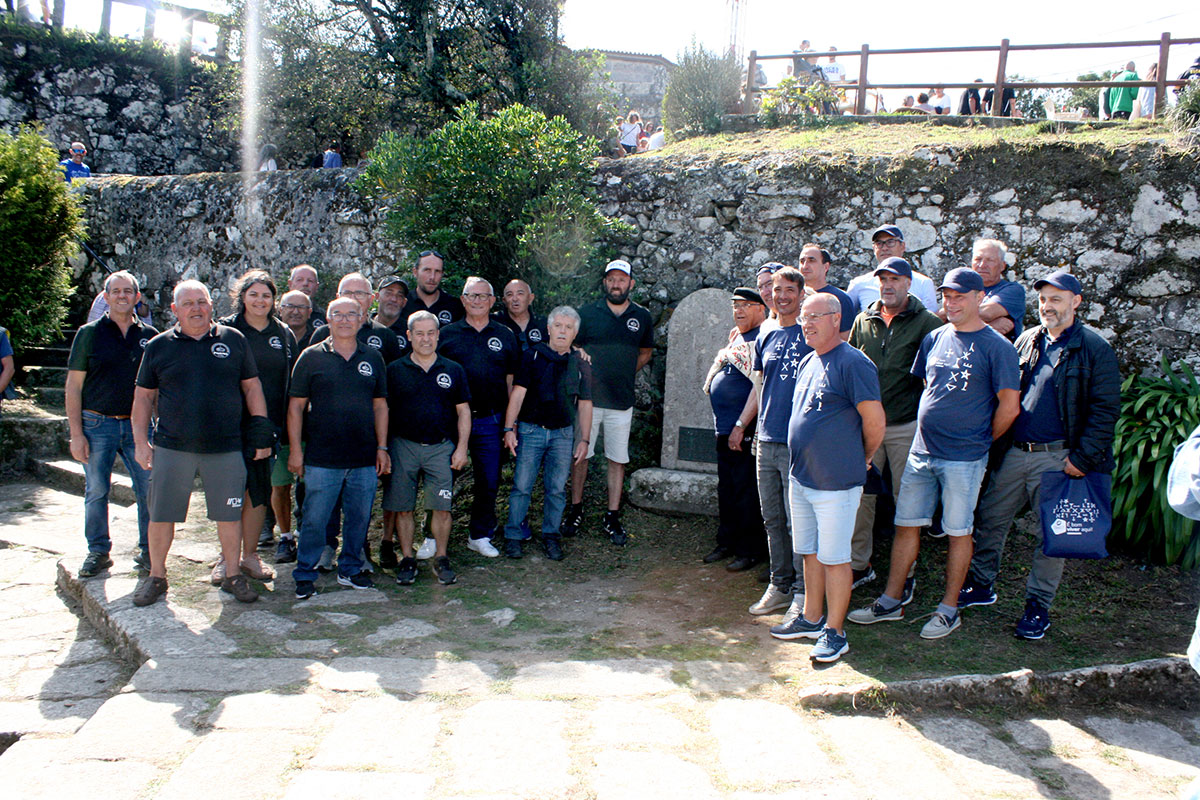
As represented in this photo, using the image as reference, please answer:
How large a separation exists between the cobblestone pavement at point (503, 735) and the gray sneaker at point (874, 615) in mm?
882

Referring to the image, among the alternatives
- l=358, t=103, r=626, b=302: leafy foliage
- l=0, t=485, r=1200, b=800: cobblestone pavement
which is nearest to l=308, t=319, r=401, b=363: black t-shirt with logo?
l=358, t=103, r=626, b=302: leafy foliage

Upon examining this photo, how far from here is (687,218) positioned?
23.5 feet

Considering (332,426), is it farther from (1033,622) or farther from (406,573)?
(1033,622)

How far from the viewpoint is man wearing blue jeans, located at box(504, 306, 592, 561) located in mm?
5348

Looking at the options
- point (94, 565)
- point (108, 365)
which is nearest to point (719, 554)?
point (94, 565)

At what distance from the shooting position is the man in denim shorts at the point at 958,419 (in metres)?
3.92

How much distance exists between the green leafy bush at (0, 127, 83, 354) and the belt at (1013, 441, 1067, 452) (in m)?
9.42

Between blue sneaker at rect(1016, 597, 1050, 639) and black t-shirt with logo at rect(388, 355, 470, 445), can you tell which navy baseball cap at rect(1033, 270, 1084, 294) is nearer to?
blue sneaker at rect(1016, 597, 1050, 639)

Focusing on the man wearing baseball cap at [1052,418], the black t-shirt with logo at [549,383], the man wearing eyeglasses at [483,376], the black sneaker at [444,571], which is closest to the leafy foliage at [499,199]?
the man wearing eyeglasses at [483,376]

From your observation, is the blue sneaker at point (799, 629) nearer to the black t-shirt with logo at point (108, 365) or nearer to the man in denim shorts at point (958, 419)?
the man in denim shorts at point (958, 419)

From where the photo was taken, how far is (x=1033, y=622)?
406 centimetres

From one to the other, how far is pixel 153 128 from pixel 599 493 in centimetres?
1253

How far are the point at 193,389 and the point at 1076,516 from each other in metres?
4.47

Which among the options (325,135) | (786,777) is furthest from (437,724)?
(325,135)
